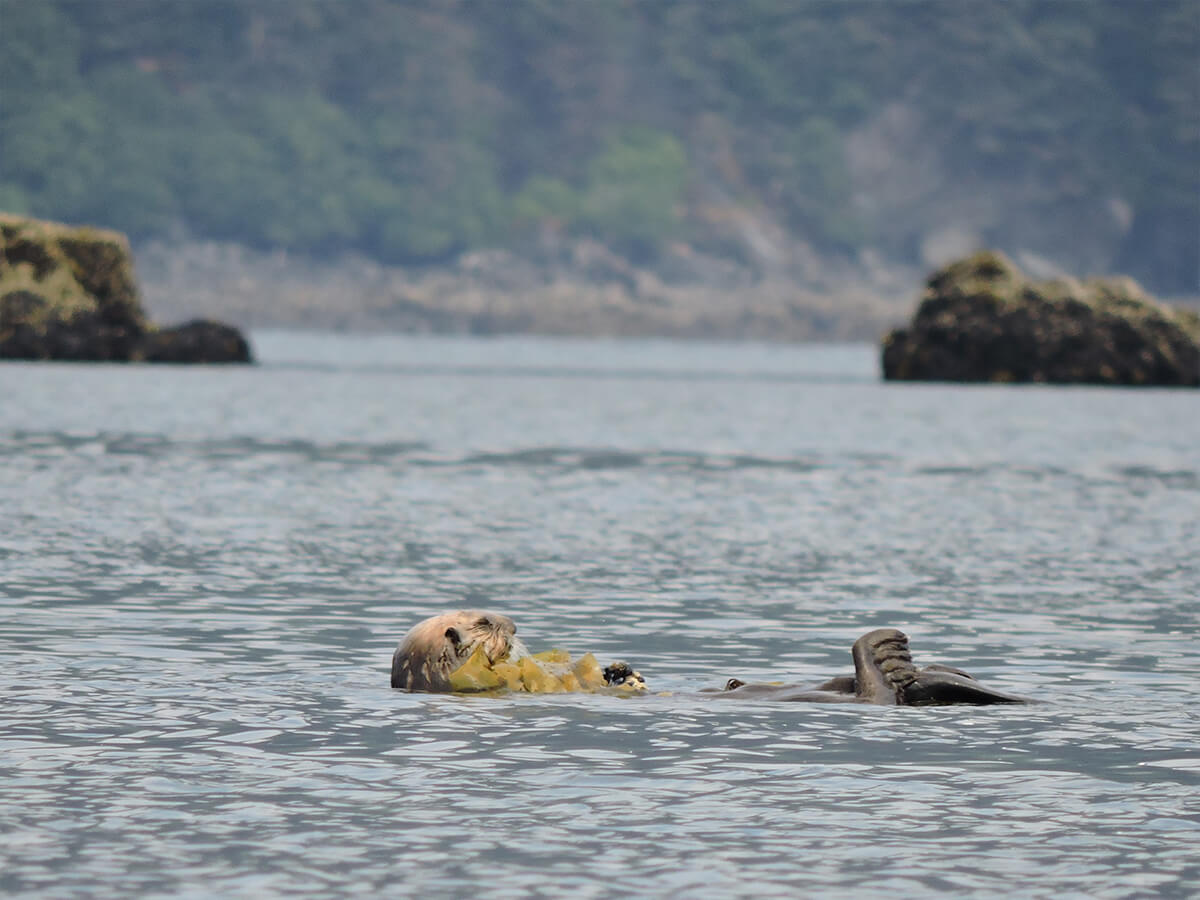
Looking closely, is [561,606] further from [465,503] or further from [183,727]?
[465,503]

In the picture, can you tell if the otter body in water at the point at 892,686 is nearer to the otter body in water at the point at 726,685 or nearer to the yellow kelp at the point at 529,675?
the otter body in water at the point at 726,685

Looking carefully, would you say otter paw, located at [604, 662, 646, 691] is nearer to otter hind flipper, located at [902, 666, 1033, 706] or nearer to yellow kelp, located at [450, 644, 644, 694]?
yellow kelp, located at [450, 644, 644, 694]

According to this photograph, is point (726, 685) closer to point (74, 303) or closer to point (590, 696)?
point (590, 696)

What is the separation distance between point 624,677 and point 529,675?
0.71 m

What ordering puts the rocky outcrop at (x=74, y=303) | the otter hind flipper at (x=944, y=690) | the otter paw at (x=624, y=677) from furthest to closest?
1. the rocky outcrop at (x=74, y=303)
2. the otter paw at (x=624, y=677)
3. the otter hind flipper at (x=944, y=690)

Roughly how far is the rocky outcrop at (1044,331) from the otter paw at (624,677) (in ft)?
257

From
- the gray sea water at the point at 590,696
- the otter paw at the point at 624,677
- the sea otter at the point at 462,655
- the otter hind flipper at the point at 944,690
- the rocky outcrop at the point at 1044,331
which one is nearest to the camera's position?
the gray sea water at the point at 590,696

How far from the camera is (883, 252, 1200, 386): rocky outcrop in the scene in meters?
93.1

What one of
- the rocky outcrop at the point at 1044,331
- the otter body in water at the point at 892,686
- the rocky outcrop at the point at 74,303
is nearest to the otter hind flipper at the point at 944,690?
the otter body in water at the point at 892,686

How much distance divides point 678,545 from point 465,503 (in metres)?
6.83

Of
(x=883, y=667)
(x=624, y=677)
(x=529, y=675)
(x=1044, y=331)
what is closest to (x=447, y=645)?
(x=529, y=675)

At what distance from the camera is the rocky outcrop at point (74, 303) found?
3885 inches

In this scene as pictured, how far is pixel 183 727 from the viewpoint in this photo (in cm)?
1453

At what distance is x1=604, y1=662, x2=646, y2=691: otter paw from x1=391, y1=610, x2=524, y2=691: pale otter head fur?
771mm
